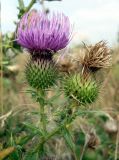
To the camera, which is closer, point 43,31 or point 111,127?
point 43,31

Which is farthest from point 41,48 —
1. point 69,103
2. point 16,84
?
point 16,84

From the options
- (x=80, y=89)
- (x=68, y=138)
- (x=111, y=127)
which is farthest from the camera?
(x=111, y=127)

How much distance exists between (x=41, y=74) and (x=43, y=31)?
31cm

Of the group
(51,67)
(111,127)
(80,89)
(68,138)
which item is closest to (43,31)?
(51,67)

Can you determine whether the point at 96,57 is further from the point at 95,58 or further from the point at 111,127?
the point at 111,127

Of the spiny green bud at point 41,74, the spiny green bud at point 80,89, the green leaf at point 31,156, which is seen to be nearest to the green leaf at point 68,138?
the green leaf at point 31,156

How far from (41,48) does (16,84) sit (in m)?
4.97

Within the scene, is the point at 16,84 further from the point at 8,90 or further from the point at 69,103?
the point at 69,103

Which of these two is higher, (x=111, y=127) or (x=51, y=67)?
(x=51, y=67)

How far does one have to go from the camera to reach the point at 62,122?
266cm

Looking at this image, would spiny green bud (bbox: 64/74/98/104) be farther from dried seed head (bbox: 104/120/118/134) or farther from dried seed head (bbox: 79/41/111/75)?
dried seed head (bbox: 104/120/118/134)

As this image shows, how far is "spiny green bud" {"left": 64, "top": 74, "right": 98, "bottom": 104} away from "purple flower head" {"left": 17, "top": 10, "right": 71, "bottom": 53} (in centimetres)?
28

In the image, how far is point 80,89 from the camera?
2873mm

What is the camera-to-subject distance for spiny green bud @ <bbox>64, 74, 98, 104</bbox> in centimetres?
283
